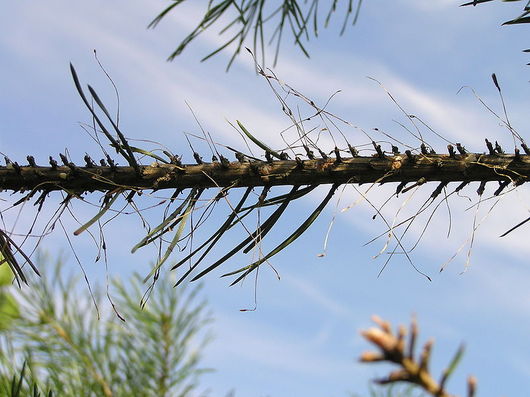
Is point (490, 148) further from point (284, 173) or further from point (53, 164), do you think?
point (53, 164)

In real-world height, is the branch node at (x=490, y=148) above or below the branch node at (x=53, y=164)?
above

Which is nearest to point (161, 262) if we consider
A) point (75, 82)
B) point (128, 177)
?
point (128, 177)

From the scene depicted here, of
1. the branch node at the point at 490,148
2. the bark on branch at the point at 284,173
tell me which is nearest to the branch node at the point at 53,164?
the bark on branch at the point at 284,173

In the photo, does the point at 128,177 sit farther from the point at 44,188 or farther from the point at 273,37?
the point at 273,37

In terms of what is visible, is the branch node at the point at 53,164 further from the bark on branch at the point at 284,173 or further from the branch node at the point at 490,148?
the branch node at the point at 490,148

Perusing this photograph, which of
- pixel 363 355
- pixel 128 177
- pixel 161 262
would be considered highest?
pixel 128 177

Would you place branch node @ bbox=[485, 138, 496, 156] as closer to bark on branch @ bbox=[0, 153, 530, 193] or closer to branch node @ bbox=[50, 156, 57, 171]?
bark on branch @ bbox=[0, 153, 530, 193]

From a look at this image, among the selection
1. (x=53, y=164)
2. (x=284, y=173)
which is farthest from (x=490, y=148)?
(x=53, y=164)

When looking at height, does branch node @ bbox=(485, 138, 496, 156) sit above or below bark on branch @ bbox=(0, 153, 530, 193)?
above

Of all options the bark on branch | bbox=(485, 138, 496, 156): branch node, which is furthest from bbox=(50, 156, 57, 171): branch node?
bbox=(485, 138, 496, 156): branch node

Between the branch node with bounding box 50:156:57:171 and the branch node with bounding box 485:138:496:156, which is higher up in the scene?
the branch node with bounding box 485:138:496:156

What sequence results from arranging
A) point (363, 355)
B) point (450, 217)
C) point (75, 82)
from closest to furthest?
1. point (363, 355)
2. point (75, 82)
3. point (450, 217)
